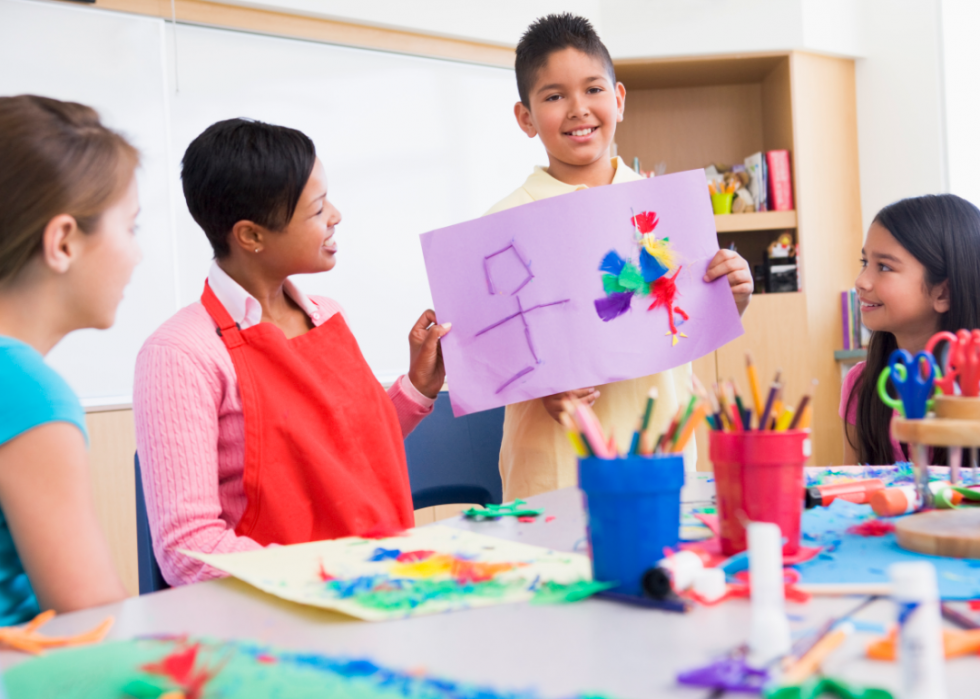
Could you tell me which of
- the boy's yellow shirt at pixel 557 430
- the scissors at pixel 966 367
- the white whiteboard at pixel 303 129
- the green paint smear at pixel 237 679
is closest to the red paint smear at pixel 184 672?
the green paint smear at pixel 237 679

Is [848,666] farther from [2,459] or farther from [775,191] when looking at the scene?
[775,191]

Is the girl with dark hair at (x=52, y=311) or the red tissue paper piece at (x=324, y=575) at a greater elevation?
the girl with dark hair at (x=52, y=311)

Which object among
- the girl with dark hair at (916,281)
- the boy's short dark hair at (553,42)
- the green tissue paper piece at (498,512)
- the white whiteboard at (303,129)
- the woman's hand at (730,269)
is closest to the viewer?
the green tissue paper piece at (498,512)

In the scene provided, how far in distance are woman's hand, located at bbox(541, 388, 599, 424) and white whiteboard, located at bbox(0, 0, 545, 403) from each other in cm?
138

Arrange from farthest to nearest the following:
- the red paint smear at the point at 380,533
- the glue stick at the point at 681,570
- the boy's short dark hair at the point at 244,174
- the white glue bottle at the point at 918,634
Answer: the boy's short dark hair at the point at 244,174
the red paint smear at the point at 380,533
the glue stick at the point at 681,570
the white glue bottle at the point at 918,634

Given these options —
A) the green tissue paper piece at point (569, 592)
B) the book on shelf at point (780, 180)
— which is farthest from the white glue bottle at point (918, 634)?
the book on shelf at point (780, 180)

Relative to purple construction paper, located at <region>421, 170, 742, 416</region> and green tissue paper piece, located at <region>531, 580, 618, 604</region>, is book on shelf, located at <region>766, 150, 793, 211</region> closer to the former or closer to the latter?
purple construction paper, located at <region>421, 170, 742, 416</region>

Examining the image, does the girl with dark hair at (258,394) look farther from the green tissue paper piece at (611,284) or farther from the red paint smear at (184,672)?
the red paint smear at (184,672)

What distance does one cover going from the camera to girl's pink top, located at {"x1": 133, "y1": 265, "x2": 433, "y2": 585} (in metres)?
0.94

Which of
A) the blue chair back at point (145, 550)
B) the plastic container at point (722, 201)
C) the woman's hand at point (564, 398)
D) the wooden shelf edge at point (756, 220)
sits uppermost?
the plastic container at point (722, 201)

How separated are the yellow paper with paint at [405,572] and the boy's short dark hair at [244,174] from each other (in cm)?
50

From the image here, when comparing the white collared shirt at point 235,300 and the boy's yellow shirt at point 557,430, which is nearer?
the white collared shirt at point 235,300

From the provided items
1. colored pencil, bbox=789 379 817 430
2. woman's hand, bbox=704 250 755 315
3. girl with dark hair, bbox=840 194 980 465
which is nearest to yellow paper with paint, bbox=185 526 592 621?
colored pencil, bbox=789 379 817 430

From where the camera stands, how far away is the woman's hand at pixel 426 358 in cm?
125
